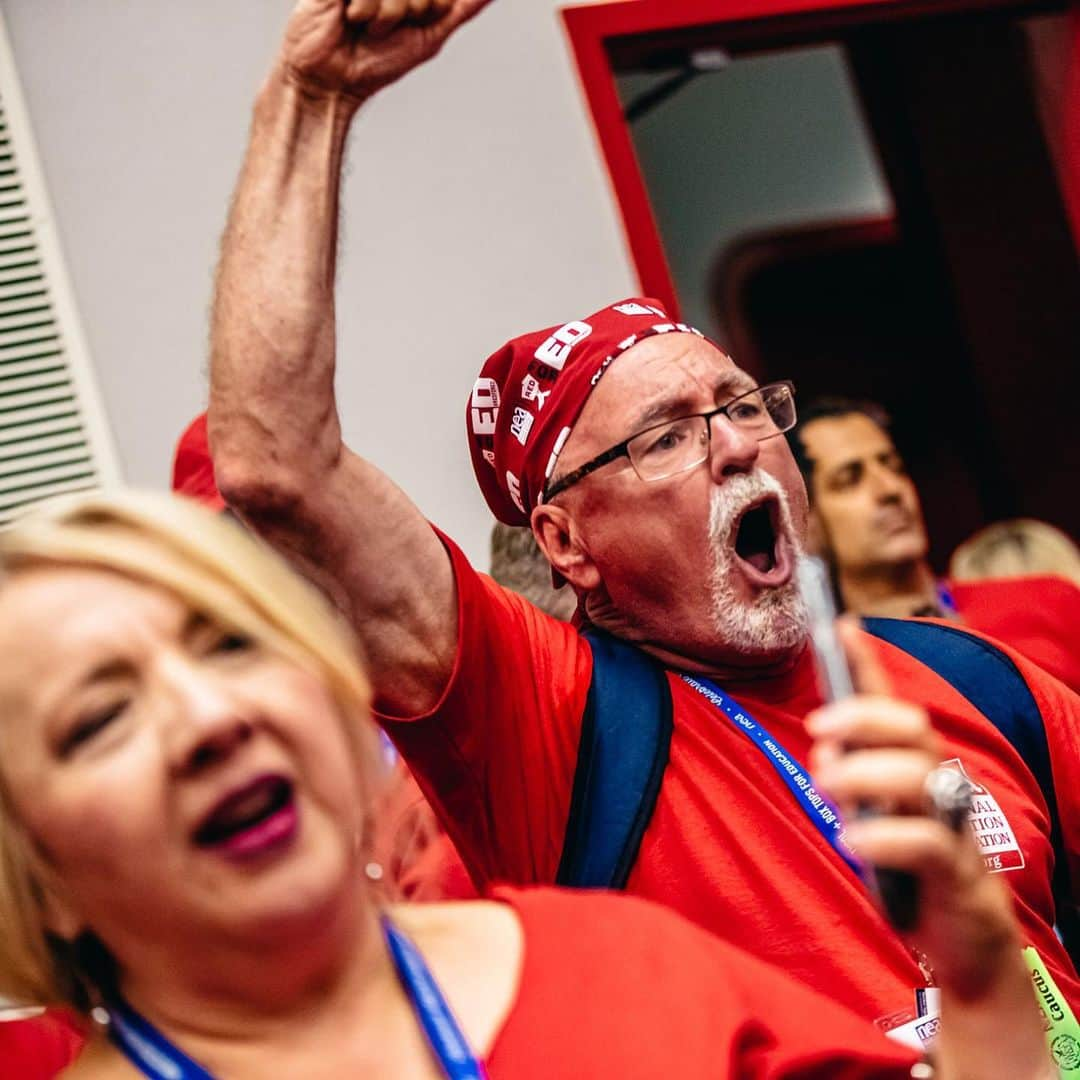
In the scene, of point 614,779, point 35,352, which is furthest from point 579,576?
point 35,352

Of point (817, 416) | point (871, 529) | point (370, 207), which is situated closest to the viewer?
point (370, 207)

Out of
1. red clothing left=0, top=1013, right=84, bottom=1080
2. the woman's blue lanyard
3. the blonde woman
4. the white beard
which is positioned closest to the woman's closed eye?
the blonde woman

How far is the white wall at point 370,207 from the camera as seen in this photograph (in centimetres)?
326

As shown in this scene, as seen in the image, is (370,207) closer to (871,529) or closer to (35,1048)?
(871,529)

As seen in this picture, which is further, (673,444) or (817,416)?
(817,416)

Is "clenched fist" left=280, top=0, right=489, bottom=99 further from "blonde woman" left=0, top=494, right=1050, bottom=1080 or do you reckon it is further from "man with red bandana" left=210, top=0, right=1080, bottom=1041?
"blonde woman" left=0, top=494, right=1050, bottom=1080

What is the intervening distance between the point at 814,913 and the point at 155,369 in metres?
1.96

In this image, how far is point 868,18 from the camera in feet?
13.2

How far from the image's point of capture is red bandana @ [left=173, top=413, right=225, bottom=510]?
2.63 metres

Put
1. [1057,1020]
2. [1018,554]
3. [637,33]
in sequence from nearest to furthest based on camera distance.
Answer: [1057,1020] < [637,33] < [1018,554]

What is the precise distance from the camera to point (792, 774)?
6.15 ft

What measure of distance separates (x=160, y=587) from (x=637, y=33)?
2.89 metres

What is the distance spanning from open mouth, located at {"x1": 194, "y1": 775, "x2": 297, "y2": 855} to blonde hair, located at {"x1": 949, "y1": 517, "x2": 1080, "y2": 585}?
11.5ft

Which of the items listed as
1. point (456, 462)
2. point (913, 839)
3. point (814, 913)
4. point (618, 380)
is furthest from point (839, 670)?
point (456, 462)
